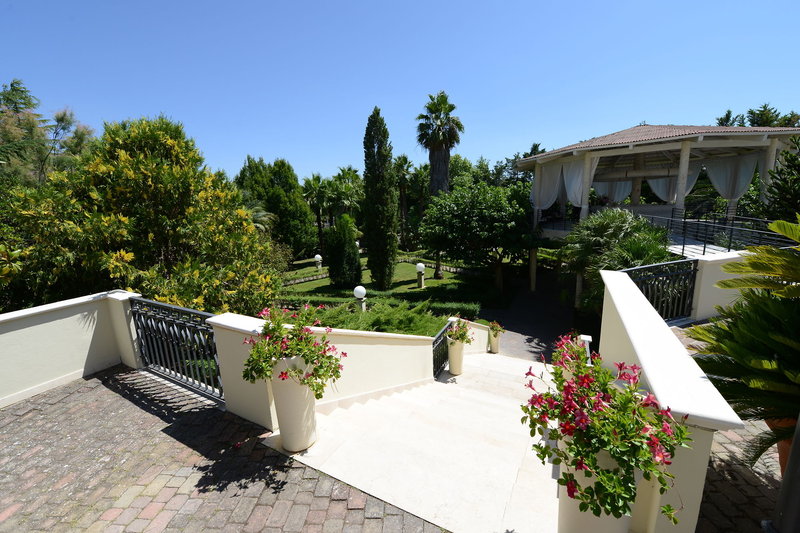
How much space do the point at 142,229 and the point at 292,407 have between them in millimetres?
5061

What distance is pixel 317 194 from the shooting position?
3409 centimetres

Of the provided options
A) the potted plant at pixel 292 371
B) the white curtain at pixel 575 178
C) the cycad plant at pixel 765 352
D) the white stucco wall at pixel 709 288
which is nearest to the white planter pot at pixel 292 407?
the potted plant at pixel 292 371

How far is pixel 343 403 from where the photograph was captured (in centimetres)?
516

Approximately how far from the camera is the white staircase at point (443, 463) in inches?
112

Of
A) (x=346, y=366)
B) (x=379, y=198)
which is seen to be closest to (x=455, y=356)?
(x=346, y=366)

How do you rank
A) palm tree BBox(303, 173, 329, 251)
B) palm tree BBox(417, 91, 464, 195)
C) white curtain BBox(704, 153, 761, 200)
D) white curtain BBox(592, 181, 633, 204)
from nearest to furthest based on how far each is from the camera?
white curtain BBox(704, 153, 761, 200), white curtain BBox(592, 181, 633, 204), palm tree BBox(417, 91, 464, 195), palm tree BBox(303, 173, 329, 251)

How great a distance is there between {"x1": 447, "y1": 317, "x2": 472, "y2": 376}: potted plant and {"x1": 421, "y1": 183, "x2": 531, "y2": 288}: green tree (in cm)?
967

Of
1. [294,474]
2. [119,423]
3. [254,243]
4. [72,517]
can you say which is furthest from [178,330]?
[254,243]

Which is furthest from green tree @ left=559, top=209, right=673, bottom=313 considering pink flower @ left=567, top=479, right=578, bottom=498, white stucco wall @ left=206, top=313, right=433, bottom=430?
pink flower @ left=567, top=479, right=578, bottom=498

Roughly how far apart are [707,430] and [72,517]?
454 cm

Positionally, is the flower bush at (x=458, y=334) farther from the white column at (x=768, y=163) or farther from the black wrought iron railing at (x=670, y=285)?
the white column at (x=768, y=163)

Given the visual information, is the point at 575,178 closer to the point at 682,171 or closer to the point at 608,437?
the point at 682,171

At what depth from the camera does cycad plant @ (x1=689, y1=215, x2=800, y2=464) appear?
2818 mm

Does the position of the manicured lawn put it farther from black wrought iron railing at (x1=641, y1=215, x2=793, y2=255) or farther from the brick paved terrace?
the brick paved terrace
